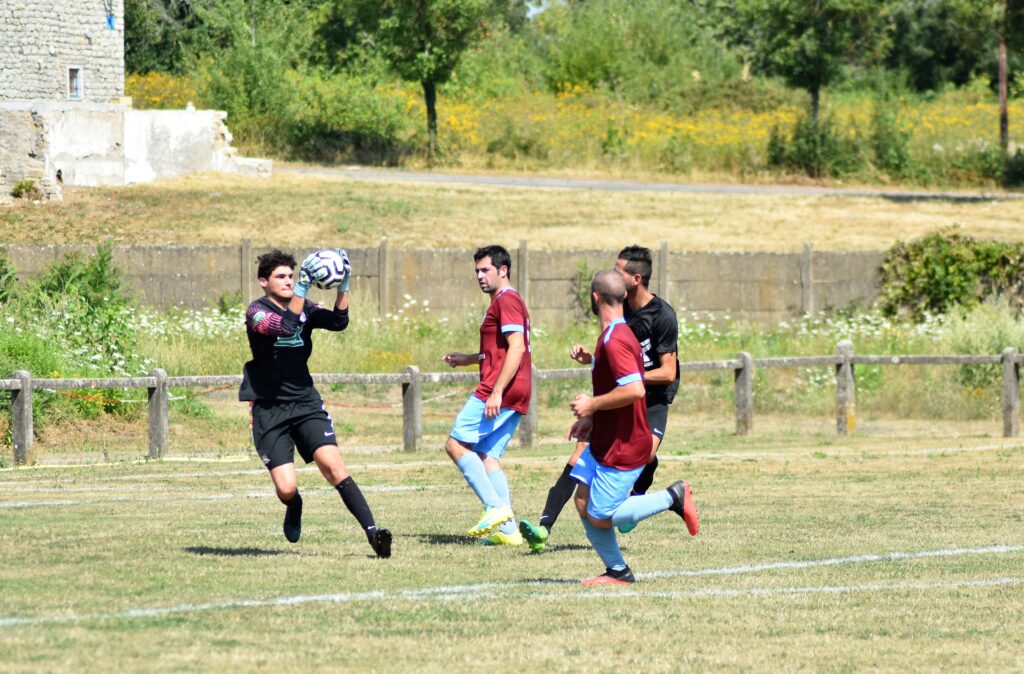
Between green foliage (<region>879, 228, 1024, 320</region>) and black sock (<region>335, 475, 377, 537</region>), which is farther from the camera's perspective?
green foliage (<region>879, 228, 1024, 320</region>)

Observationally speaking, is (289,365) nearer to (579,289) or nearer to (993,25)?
(579,289)

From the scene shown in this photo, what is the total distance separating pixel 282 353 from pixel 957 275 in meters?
22.5

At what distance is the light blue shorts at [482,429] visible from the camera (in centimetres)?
1067

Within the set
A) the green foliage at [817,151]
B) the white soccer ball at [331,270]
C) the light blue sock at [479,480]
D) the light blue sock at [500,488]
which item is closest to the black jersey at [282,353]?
→ the white soccer ball at [331,270]

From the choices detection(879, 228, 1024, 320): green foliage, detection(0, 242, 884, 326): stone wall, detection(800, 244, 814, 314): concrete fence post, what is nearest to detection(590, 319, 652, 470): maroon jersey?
detection(0, 242, 884, 326): stone wall

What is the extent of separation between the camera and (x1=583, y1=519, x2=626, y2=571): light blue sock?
8.78 metres

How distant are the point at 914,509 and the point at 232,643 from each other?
7154 millimetres

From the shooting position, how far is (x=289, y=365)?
973 centimetres

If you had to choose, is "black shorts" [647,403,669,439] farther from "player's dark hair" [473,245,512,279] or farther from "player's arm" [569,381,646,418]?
"player's arm" [569,381,646,418]

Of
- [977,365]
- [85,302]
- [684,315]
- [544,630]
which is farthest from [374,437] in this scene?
[544,630]

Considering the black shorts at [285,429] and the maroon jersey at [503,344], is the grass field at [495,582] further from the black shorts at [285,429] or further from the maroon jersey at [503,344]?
the maroon jersey at [503,344]

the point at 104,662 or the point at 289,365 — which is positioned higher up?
the point at 289,365

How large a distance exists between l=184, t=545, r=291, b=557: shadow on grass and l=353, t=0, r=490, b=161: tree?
41.6 meters

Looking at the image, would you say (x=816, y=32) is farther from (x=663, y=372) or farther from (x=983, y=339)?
(x=663, y=372)
